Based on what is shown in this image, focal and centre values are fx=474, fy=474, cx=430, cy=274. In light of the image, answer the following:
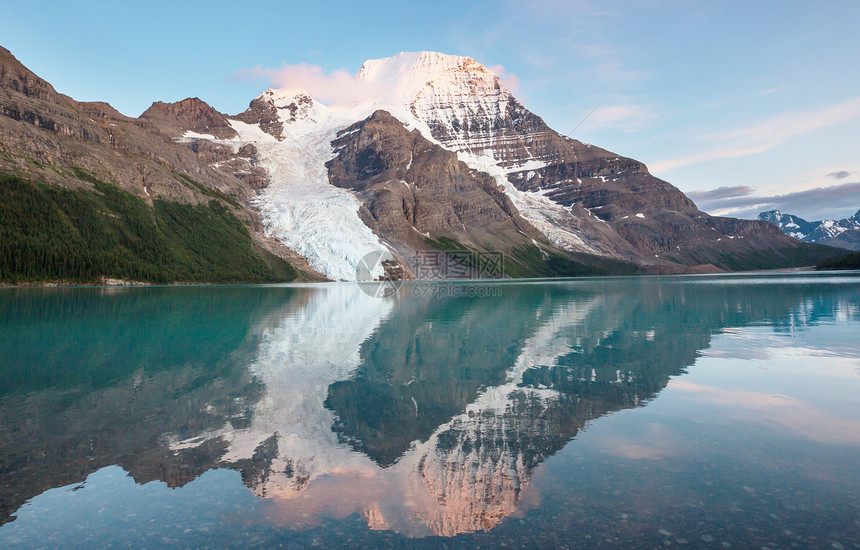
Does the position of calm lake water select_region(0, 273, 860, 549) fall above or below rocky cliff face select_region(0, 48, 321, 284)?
below

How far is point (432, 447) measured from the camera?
11945mm

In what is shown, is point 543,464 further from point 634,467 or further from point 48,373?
point 48,373

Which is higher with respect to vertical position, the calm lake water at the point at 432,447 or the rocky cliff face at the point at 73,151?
the rocky cliff face at the point at 73,151

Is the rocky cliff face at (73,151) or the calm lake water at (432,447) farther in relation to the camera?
the rocky cliff face at (73,151)

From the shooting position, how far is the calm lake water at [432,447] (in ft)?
26.4

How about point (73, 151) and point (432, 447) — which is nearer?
point (432, 447)

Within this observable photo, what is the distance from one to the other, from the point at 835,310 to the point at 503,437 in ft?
160

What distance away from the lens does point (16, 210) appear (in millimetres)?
112625

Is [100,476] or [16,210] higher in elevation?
[16,210]

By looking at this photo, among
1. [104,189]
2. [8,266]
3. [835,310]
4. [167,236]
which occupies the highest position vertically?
[104,189]

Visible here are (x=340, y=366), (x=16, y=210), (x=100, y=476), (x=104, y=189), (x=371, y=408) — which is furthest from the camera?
(x=104, y=189)

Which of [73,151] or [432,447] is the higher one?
[73,151]

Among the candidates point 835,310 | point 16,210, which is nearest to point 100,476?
point 835,310

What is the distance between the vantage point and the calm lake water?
8.04 m
